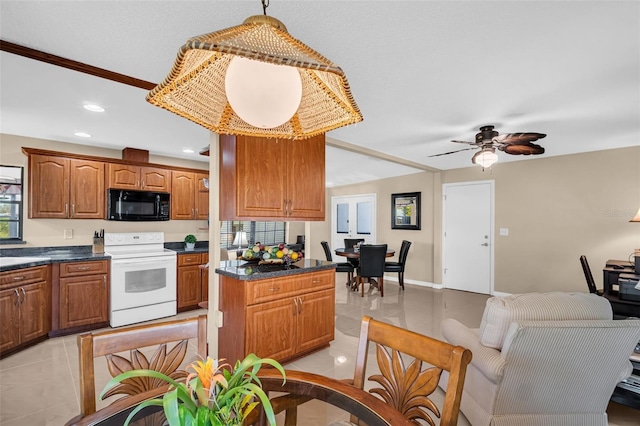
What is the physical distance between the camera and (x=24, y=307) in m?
3.06

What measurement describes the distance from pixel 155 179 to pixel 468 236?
17.9ft

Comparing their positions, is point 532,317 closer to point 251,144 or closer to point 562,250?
point 251,144

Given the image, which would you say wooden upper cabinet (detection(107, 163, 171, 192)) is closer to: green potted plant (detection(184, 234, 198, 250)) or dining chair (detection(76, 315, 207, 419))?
green potted plant (detection(184, 234, 198, 250))

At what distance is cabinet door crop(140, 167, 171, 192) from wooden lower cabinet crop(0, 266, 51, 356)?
1.56 meters

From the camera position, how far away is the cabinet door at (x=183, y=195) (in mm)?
4688

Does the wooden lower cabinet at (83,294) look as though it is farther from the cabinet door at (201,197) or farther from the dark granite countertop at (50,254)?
the cabinet door at (201,197)

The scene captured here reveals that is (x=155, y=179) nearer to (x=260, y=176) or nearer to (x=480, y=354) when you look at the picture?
(x=260, y=176)

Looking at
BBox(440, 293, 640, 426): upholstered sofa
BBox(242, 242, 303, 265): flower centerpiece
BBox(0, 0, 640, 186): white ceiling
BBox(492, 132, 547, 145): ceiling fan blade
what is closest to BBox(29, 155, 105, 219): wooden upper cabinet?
BBox(0, 0, 640, 186): white ceiling

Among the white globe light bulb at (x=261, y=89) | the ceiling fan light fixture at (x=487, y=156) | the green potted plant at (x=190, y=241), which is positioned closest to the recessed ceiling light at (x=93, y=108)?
the green potted plant at (x=190, y=241)

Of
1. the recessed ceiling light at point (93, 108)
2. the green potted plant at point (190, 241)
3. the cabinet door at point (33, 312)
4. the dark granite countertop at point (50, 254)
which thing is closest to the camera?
the recessed ceiling light at point (93, 108)

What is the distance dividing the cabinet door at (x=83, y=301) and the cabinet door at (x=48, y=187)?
35.7 inches

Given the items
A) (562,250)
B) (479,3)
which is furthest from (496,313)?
(562,250)

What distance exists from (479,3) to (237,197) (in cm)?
206

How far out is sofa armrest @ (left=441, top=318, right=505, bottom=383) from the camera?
1583mm
